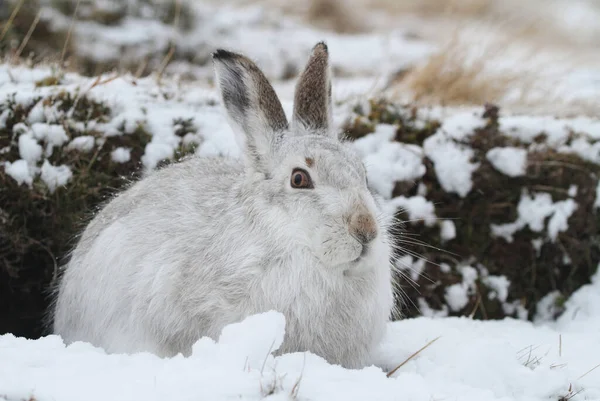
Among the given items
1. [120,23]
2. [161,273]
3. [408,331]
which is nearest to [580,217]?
[408,331]

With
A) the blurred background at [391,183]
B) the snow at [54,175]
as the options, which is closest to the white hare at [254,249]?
the blurred background at [391,183]

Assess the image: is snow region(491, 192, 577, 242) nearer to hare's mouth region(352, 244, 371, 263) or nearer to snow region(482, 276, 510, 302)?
snow region(482, 276, 510, 302)

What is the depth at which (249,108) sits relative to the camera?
11.7 feet

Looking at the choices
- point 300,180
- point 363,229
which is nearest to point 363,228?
point 363,229

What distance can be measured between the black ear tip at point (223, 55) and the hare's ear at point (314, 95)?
434 mm

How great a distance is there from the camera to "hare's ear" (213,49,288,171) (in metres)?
3.50

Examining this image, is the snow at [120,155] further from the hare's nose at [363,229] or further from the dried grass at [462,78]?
the dried grass at [462,78]

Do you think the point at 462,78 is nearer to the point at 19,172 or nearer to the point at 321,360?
the point at 19,172

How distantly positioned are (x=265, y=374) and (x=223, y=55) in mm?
1830

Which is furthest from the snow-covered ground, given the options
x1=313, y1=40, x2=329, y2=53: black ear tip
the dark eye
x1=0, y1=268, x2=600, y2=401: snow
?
x1=313, y1=40, x2=329, y2=53: black ear tip

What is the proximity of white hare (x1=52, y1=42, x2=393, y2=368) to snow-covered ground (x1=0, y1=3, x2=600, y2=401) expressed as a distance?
40 centimetres

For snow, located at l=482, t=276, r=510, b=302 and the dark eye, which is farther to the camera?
snow, located at l=482, t=276, r=510, b=302

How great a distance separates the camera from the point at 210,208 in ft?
11.8

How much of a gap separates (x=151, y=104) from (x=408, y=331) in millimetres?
2806
